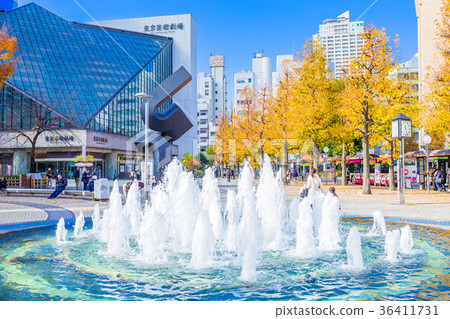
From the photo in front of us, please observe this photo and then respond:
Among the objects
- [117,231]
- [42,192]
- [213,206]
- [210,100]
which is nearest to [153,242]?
[117,231]

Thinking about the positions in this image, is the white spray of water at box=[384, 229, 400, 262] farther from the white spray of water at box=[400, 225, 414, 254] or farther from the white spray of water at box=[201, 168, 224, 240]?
the white spray of water at box=[201, 168, 224, 240]

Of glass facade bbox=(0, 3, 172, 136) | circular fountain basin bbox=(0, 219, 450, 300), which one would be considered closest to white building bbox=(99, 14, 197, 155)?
glass facade bbox=(0, 3, 172, 136)

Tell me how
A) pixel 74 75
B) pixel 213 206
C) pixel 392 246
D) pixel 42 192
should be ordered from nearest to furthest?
pixel 392 246 → pixel 213 206 → pixel 42 192 → pixel 74 75

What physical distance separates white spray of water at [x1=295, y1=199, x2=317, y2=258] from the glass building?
112 feet

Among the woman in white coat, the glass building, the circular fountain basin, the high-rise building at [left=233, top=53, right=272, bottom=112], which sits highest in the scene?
the high-rise building at [left=233, top=53, right=272, bottom=112]

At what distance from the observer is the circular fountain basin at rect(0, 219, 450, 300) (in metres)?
4.52

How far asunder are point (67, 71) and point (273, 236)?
48.7 meters

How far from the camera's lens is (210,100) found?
108 meters

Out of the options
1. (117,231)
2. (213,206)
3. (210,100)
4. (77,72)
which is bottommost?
(117,231)

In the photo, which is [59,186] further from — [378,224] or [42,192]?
[378,224]

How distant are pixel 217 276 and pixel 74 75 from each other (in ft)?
165
